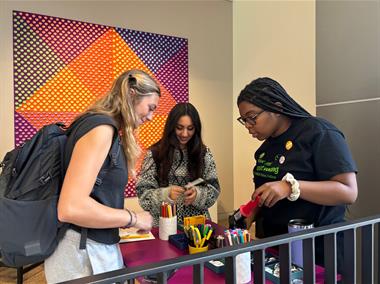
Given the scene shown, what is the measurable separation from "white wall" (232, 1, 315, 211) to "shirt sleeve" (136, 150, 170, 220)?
176cm

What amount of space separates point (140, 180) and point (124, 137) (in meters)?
0.87

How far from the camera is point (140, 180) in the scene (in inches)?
78.4

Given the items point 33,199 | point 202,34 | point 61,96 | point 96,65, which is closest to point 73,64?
point 96,65

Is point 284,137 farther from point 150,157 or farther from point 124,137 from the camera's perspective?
point 150,157

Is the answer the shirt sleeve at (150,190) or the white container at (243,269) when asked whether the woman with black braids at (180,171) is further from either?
the white container at (243,269)

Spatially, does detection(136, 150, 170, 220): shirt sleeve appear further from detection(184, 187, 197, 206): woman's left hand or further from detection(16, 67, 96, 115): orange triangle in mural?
detection(16, 67, 96, 115): orange triangle in mural

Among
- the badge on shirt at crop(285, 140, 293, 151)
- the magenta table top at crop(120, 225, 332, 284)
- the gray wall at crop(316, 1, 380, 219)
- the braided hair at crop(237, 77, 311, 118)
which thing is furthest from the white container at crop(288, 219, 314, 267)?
the gray wall at crop(316, 1, 380, 219)

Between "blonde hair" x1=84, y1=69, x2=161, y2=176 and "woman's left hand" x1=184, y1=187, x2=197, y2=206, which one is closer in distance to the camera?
"blonde hair" x1=84, y1=69, x2=161, y2=176

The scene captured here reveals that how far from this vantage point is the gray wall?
2.08m

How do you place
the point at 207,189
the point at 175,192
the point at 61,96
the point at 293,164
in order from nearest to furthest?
the point at 293,164 → the point at 175,192 → the point at 207,189 → the point at 61,96

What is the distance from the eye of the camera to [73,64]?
3275 mm

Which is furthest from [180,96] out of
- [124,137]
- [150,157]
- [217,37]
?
[124,137]

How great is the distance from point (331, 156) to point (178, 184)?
1.04 m

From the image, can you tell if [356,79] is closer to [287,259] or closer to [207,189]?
[207,189]
